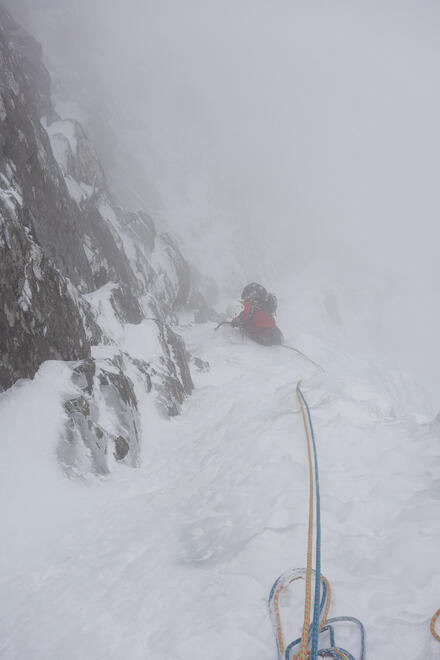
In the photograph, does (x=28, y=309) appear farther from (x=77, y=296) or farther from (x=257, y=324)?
(x=257, y=324)

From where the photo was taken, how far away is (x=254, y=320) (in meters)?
18.7

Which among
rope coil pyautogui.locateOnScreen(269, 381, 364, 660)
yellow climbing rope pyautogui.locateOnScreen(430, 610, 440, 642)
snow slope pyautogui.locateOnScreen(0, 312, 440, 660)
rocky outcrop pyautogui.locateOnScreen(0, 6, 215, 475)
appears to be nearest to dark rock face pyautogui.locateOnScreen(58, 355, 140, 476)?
rocky outcrop pyautogui.locateOnScreen(0, 6, 215, 475)

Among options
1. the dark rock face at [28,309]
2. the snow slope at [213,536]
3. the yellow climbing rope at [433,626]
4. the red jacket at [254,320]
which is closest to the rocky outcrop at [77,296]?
the dark rock face at [28,309]

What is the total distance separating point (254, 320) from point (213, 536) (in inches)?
585

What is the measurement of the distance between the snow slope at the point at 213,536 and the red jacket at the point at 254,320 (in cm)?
1067

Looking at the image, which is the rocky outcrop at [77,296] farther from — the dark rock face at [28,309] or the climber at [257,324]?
the climber at [257,324]

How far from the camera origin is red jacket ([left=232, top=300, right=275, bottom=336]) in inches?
735

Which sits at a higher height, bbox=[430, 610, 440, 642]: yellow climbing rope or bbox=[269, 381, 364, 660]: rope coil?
bbox=[430, 610, 440, 642]: yellow climbing rope

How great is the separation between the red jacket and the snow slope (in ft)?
35.0

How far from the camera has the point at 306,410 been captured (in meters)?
7.64

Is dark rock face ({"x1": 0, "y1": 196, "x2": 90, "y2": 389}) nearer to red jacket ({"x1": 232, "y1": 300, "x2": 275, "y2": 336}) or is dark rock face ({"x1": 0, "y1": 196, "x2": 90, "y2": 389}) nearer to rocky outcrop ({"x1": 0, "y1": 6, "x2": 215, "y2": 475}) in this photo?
rocky outcrop ({"x1": 0, "y1": 6, "x2": 215, "y2": 475})

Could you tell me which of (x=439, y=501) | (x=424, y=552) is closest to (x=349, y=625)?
(x=424, y=552)

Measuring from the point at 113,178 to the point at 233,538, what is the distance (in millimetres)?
34801

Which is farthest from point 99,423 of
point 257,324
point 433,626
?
point 257,324
